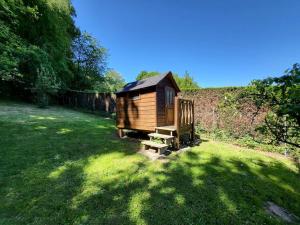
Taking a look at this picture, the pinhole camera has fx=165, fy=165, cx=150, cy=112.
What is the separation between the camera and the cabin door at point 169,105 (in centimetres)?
635

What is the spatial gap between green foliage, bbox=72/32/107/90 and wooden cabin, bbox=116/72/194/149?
48.7ft

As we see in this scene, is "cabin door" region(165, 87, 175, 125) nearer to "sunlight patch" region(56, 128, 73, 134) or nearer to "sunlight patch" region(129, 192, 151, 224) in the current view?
"sunlight patch" region(129, 192, 151, 224)

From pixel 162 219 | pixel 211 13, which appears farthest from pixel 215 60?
pixel 162 219

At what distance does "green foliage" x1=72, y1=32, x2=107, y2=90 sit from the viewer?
65.4 ft

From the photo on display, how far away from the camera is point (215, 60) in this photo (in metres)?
15.5

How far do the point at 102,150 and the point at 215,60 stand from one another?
1425 cm

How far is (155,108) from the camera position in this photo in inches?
220

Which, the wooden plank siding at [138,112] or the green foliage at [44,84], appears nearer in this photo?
the wooden plank siding at [138,112]

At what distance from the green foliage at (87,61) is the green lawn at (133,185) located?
51.7ft


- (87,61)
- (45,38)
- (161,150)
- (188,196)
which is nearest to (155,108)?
(161,150)

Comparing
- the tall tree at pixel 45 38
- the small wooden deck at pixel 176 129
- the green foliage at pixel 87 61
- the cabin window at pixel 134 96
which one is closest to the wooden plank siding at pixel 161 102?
the small wooden deck at pixel 176 129

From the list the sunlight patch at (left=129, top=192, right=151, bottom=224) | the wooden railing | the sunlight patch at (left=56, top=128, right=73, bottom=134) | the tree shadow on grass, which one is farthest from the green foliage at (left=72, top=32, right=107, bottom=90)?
the sunlight patch at (left=129, top=192, right=151, bottom=224)

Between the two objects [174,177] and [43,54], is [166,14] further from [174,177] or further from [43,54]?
[43,54]

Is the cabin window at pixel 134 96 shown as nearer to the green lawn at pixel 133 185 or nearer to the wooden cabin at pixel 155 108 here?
the wooden cabin at pixel 155 108
